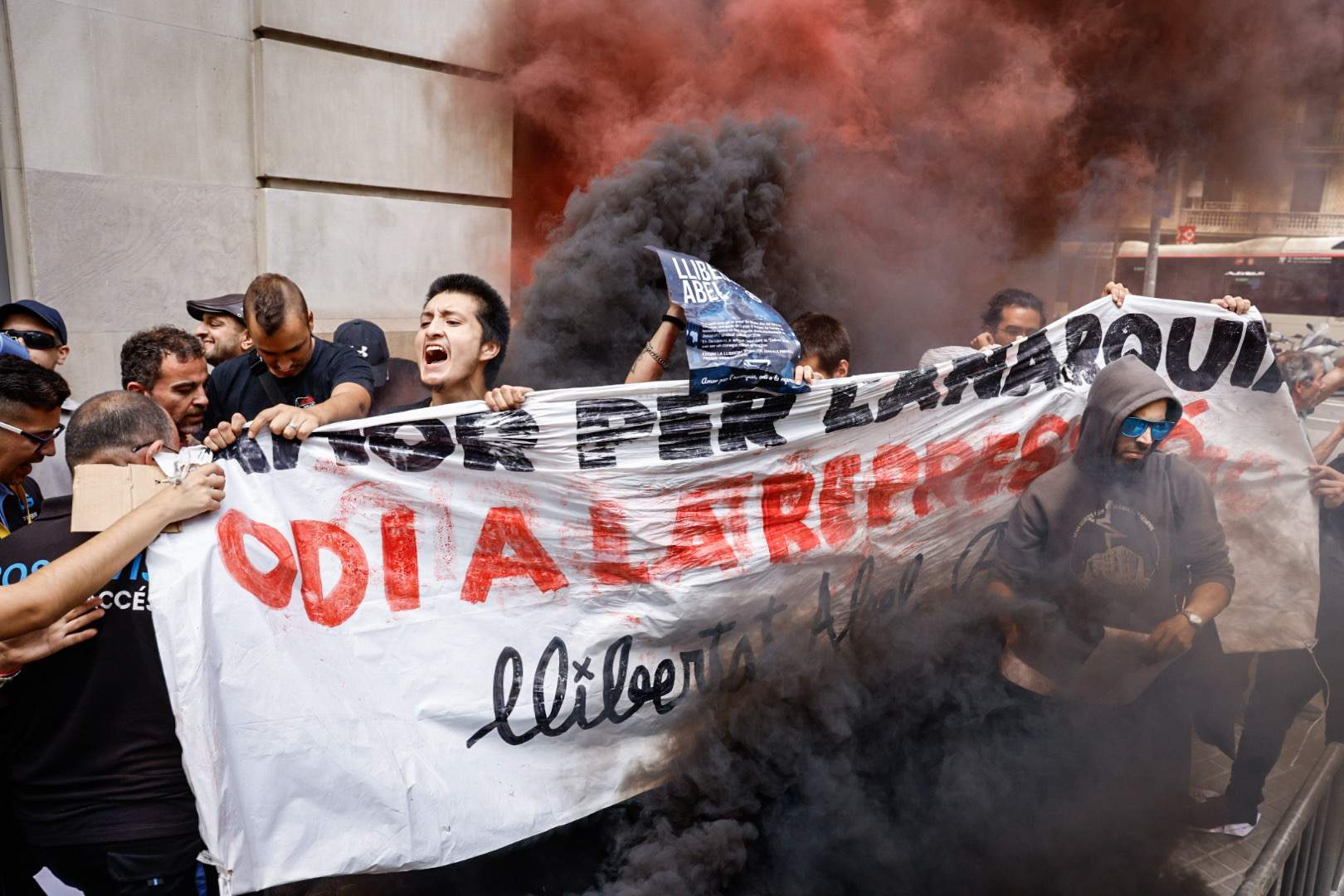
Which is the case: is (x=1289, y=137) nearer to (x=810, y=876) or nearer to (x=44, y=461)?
(x=810, y=876)

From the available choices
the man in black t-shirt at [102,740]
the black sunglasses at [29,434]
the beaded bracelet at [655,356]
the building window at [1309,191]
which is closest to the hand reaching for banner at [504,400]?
the beaded bracelet at [655,356]

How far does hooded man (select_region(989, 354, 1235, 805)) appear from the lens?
312cm

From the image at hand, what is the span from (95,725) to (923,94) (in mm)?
7100

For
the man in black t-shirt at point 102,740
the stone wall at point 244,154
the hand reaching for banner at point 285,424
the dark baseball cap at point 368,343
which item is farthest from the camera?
the stone wall at point 244,154

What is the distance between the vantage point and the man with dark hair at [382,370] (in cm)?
484

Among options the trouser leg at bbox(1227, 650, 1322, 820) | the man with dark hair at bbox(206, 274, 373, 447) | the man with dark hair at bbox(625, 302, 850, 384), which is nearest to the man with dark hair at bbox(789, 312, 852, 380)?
the man with dark hair at bbox(625, 302, 850, 384)

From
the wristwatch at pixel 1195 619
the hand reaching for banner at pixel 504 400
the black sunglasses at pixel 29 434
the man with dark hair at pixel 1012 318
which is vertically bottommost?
the wristwatch at pixel 1195 619

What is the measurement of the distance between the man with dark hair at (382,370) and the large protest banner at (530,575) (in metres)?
2.29

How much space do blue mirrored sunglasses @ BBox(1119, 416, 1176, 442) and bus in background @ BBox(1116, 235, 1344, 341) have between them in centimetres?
1634

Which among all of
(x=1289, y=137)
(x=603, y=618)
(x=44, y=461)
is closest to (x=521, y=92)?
(x=44, y=461)

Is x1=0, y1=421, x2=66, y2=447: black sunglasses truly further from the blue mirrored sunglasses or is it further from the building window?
the building window

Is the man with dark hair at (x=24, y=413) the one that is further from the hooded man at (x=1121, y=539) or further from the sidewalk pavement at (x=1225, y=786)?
the sidewalk pavement at (x=1225, y=786)

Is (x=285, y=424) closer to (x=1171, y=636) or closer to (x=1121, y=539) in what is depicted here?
(x=1121, y=539)

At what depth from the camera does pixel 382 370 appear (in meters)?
4.88
